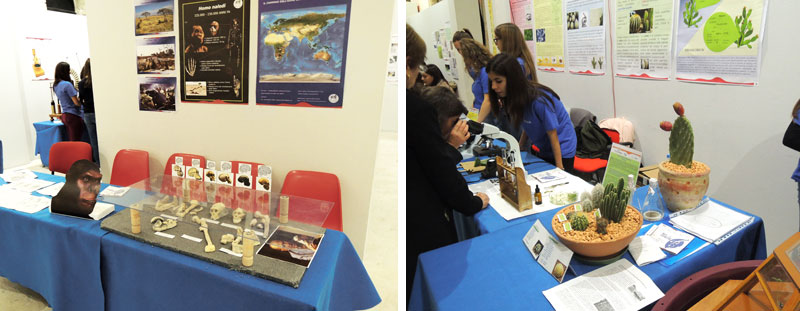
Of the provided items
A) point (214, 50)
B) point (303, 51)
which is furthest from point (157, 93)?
point (303, 51)

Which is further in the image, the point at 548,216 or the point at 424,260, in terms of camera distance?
the point at 548,216

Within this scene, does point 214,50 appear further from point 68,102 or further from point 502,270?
point 68,102

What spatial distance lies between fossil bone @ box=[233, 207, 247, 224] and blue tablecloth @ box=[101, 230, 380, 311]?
0.24 meters

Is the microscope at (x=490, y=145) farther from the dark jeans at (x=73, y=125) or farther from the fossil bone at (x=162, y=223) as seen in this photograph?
the dark jeans at (x=73, y=125)

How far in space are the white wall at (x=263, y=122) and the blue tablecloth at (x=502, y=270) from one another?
3.84 feet

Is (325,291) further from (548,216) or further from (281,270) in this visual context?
(548,216)

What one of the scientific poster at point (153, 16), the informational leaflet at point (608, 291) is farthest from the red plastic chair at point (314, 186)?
the informational leaflet at point (608, 291)

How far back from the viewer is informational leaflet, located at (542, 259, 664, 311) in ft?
3.92

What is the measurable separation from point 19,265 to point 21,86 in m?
4.17

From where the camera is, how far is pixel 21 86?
5.16 metres

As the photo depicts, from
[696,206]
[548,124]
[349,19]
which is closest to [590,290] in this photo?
[696,206]

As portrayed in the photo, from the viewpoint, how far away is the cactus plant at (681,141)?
164cm

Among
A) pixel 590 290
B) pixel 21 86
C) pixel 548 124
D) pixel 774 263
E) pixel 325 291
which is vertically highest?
pixel 21 86

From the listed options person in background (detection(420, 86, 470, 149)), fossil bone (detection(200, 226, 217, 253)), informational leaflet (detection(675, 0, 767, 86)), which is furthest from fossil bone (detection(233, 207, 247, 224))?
informational leaflet (detection(675, 0, 767, 86))
